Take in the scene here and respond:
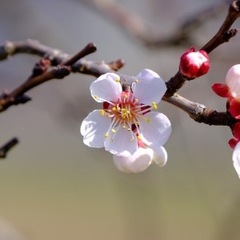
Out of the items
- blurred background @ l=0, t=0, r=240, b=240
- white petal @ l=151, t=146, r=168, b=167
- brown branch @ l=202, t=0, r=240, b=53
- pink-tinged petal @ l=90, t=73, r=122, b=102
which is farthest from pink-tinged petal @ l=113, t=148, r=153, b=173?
blurred background @ l=0, t=0, r=240, b=240

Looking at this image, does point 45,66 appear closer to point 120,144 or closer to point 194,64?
point 120,144

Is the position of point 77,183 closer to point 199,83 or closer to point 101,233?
point 101,233

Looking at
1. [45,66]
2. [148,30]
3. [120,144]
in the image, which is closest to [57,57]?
[45,66]

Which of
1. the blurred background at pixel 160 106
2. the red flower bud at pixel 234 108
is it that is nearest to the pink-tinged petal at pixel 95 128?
the red flower bud at pixel 234 108

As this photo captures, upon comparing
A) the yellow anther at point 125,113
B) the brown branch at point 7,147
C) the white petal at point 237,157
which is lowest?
the white petal at point 237,157

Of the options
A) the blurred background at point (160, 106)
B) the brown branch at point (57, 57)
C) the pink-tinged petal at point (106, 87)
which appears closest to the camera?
the pink-tinged petal at point (106, 87)

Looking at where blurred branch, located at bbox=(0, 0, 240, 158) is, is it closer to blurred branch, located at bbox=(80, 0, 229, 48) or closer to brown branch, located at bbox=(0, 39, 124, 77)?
brown branch, located at bbox=(0, 39, 124, 77)

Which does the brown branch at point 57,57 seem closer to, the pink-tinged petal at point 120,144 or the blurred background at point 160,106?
the pink-tinged petal at point 120,144
